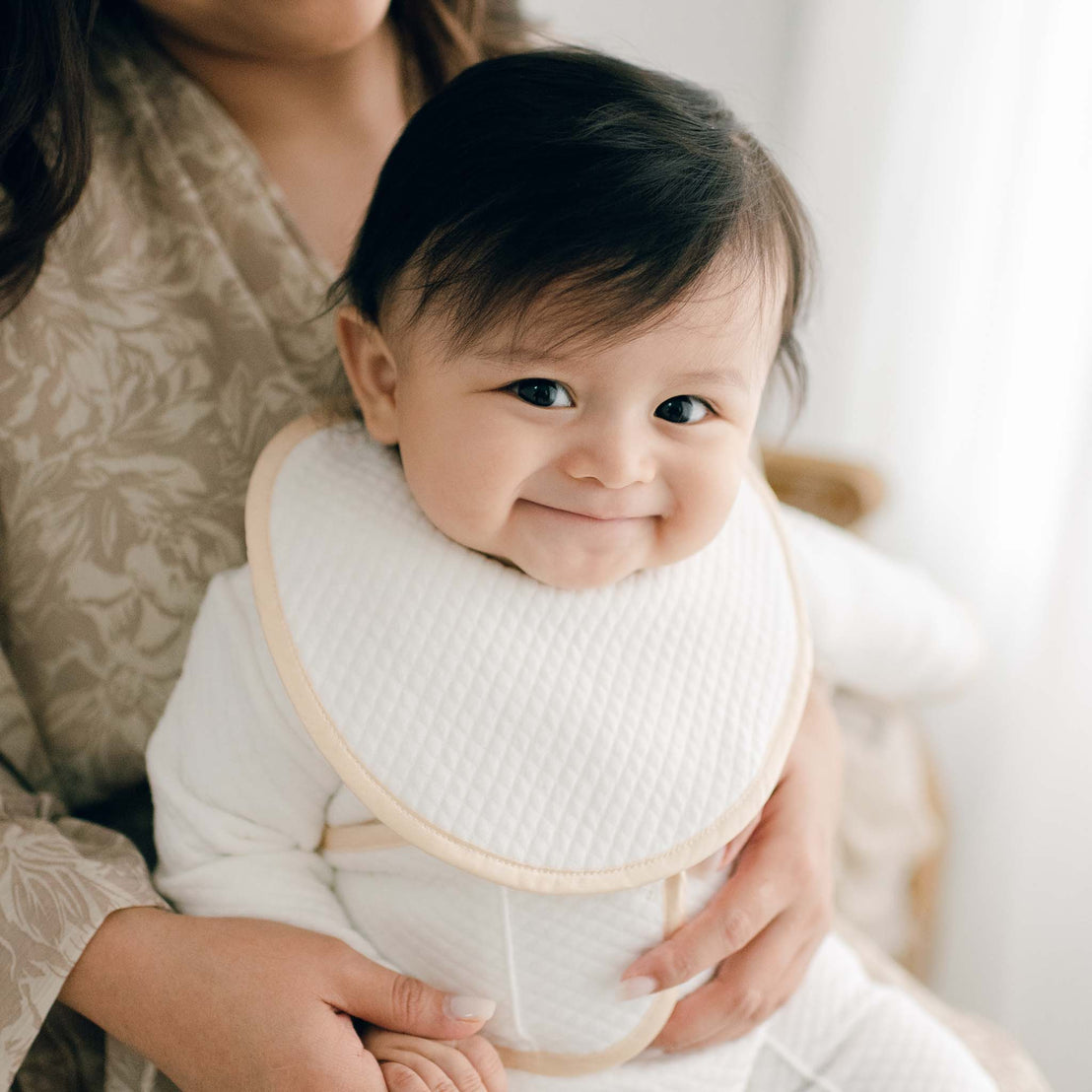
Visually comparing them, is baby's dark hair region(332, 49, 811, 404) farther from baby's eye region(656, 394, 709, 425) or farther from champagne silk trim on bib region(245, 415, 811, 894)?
champagne silk trim on bib region(245, 415, 811, 894)

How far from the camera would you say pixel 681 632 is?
0.86 metres

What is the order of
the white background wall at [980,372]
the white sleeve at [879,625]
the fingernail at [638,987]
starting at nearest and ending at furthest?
the fingernail at [638,987], the white sleeve at [879,625], the white background wall at [980,372]

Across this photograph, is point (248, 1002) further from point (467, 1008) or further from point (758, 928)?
point (758, 928)

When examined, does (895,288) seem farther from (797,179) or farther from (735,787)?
(735,787)

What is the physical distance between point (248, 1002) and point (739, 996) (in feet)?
1.21

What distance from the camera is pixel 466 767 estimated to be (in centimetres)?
77

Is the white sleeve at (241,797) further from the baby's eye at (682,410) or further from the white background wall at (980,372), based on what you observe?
the white background wall at (980,372)

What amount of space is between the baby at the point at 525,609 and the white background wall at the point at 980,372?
805mm

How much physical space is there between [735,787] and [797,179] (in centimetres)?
132

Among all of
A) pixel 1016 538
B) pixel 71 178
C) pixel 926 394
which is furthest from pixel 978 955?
pixel 71 178

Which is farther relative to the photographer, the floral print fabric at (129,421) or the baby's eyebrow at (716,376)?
the floral print fabric at (129,421)

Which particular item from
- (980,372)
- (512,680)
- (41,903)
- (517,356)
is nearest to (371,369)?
(517,356)

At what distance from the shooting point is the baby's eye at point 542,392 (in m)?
0.72

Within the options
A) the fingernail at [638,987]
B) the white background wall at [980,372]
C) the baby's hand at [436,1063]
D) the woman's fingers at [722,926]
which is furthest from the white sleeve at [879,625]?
the baby's hand at [436,1063]
